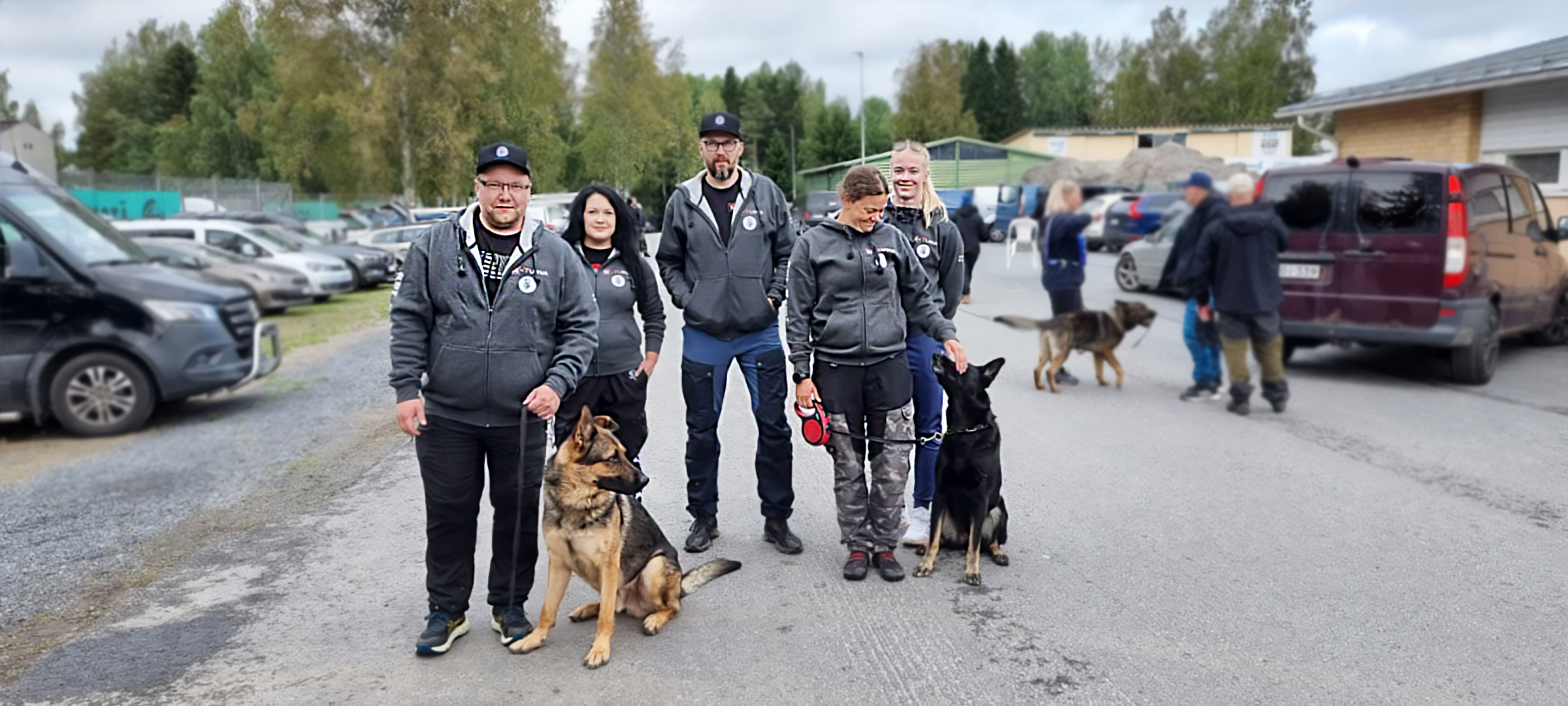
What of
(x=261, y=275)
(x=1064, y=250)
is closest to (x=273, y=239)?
(x=261, y=275)

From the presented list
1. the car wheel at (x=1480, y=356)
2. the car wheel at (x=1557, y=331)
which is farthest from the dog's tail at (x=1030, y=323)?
the car wheel at (x=1557, y=331)

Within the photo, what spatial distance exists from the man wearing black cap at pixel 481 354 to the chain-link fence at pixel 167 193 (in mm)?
23065

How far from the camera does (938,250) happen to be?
5.11m

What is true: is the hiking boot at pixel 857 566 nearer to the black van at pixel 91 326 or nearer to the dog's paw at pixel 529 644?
the dog's paw at pixel 529 644

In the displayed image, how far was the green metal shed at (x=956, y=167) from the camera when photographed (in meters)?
5.96

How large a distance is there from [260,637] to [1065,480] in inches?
176

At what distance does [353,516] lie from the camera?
5.78m

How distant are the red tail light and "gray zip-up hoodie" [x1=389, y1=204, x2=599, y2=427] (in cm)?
833

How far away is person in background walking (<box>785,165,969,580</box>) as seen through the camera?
4.55 meters

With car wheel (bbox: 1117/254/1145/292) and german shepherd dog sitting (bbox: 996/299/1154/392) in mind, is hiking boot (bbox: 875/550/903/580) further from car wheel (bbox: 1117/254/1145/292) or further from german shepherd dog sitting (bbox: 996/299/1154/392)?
car wheel (bbox: 1117/254/1145/292)

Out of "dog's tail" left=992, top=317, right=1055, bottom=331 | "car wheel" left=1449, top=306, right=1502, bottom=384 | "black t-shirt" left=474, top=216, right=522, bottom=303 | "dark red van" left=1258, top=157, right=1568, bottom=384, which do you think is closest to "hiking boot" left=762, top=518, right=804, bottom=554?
"black t-shirt" left=474, top=216, right=522, bottom=303

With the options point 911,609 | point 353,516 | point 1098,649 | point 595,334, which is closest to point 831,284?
point 595,334

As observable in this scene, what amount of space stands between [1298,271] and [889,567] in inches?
273

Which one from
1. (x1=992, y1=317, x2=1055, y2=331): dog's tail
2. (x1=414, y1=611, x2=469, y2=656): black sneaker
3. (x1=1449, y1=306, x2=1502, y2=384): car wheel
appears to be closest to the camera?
(x1=414, y1=611, x2=469, y2=656): black sneaker
